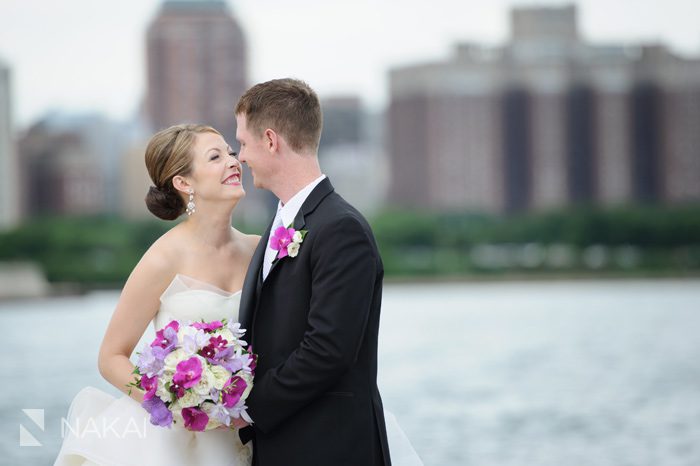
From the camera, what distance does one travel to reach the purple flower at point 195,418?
3.26 meters

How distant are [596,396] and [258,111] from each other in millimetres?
14485

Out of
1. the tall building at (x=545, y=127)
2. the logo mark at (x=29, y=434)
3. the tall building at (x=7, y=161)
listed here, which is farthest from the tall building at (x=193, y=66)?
the logo mark at (x=29, y=434)

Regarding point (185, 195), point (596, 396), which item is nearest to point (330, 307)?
point (185, 195)

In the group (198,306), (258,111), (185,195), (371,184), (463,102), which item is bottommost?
(371,184)

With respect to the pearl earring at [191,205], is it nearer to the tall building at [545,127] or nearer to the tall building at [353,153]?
the tall building at [545,127]

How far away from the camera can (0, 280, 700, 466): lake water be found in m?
11.7

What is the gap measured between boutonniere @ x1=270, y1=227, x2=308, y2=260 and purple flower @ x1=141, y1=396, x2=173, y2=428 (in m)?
A: 0.54

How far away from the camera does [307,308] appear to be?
10.5ft

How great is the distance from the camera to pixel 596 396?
16.9m

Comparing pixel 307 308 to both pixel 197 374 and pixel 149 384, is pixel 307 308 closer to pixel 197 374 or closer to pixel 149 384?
pixel 197 374

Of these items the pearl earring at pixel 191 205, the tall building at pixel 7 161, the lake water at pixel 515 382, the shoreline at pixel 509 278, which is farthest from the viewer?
the tall building at pixel 7 161

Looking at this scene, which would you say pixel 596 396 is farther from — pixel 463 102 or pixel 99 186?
pixel 99 186

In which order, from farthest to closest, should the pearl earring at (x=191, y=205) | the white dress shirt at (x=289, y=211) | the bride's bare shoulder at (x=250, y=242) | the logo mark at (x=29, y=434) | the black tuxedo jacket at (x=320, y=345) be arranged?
the logo mark at (x=29, y=434), the bride's bare shoulder at (x=250, y=242), the pearl earring at (x=191, y=205), the white dress shirt at (x=289, y=211), the black tuxedo jacket at (x=320, y=345)

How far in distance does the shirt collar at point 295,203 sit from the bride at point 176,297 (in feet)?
1.33
